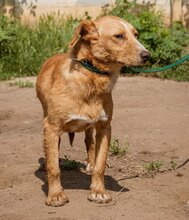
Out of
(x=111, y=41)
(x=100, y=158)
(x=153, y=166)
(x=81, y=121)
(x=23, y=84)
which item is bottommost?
(x=23, y=84)

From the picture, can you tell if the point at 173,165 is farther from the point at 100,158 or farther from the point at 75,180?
the point at 100,158

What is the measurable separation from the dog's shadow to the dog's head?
126 centimetres

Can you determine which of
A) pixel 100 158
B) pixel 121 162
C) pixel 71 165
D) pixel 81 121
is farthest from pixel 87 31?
pixel 121 162

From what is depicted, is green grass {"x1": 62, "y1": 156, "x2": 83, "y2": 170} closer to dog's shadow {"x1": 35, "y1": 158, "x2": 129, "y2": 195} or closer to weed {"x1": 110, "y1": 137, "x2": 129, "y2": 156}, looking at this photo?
dog's shadow {"x1": 35, "y1": 158, "x2": 129, "y2": 195}

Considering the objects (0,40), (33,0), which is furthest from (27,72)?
(33,0)

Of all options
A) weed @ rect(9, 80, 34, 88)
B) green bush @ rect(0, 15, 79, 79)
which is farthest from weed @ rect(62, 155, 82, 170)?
green bush @ rect(0, 15, 79, 79)

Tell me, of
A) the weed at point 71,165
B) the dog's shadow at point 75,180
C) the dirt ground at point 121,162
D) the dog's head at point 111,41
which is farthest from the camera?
the weed at point 71,165

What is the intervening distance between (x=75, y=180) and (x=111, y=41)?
4.96 ft

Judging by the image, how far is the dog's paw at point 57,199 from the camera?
4949 mm

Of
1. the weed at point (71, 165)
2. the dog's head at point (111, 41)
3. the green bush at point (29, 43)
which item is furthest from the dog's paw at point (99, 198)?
the green bush at point (29, 43)

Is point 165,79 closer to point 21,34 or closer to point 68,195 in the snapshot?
point 21,34

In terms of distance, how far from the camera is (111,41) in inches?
191

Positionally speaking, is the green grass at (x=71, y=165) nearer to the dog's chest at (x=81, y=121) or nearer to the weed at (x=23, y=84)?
the dog's chest at (x=81, y=121)

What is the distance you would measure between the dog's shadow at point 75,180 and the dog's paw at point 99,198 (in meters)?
0.36
